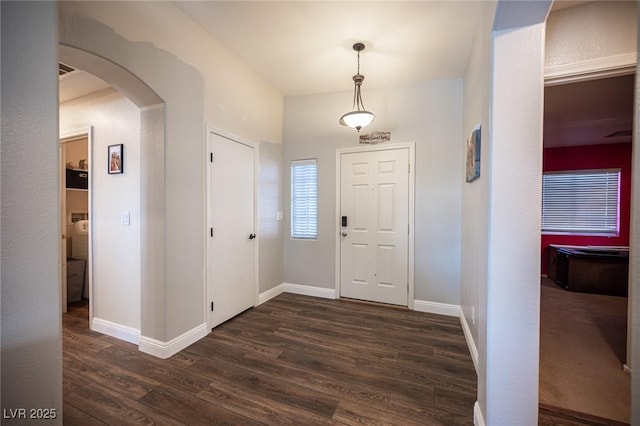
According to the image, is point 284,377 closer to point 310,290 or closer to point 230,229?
point 230,229

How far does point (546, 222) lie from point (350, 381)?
5628 mm

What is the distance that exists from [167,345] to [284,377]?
1032 mm

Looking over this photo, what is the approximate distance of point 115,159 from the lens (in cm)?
241

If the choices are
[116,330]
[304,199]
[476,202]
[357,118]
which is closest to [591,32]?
[476,202]

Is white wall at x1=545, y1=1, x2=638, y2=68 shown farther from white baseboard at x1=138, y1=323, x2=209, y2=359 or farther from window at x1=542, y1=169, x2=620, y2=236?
window at x1=542, y1=169, x2=620, y2=236

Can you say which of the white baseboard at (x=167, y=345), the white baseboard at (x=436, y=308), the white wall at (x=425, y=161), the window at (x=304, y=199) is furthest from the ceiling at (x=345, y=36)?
the white baseboard at (x=167, y=345)

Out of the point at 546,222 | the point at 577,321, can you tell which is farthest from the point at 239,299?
the point at 546,222

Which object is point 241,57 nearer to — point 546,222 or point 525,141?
point 525,141

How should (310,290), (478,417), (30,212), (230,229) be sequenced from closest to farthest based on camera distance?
(30,212) → (478,417) → (230,229) → (310,290)

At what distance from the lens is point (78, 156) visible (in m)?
3.75

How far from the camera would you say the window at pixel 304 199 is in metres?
3.62

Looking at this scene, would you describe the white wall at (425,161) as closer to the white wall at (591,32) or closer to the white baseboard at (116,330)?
the white wall at (591,32)

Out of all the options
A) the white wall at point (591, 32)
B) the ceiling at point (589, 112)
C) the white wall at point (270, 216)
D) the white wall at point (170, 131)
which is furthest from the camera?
the white wall at point (270, 216)

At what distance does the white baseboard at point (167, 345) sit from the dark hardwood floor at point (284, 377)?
0.05 metres
